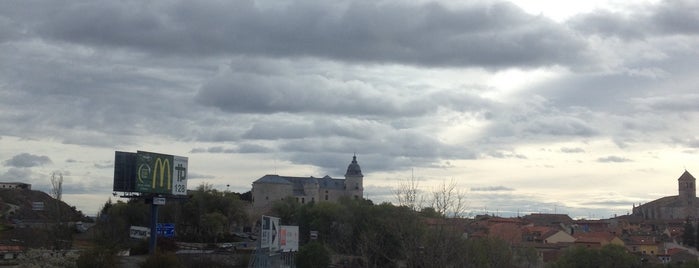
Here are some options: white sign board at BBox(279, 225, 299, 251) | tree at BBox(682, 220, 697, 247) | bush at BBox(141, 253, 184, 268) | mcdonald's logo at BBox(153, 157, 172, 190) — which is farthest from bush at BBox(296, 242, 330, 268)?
tree at BBox(682, 220, 697, 247)

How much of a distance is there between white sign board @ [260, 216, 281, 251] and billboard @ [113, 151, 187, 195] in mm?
A: 13706

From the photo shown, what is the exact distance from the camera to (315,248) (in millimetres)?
73000

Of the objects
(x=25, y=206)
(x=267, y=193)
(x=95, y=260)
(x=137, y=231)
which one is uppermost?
(x=267, y=193)

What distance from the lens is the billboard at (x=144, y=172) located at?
62812 millimetres

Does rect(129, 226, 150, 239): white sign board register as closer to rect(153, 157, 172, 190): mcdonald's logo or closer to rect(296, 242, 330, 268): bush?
rect(153, 157, 172, 190): mcdonald's logo

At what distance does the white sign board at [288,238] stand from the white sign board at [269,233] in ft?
11.3

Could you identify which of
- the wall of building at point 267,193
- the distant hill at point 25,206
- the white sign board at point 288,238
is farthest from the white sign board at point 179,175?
the wall of building at point 267,193

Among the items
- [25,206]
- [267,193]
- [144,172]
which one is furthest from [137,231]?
[267,193]

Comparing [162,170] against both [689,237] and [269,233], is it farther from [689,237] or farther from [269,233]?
[689,237]

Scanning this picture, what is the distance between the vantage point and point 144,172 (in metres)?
63.1

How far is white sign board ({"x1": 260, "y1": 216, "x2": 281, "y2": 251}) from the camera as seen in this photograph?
167 feet

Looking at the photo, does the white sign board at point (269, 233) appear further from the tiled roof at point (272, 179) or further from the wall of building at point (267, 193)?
the tiled roof at point (272, 179)

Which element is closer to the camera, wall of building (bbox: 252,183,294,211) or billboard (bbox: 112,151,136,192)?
billboard (bbox: 112,151,136,192)

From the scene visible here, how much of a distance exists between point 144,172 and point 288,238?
11975 mm
